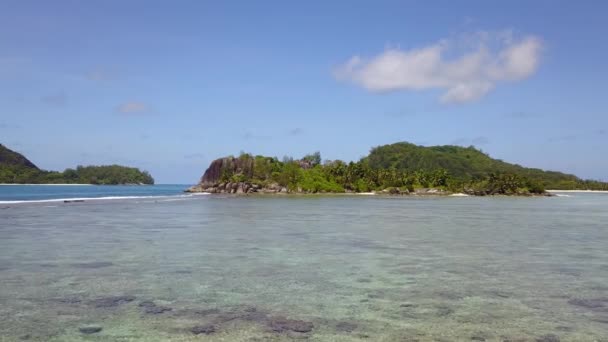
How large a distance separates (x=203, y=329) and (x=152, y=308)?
2429mm

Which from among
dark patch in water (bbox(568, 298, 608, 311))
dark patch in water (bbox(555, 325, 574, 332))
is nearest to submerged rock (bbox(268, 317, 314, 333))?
dark patch in water (bbox(555, 325, 574, 332))

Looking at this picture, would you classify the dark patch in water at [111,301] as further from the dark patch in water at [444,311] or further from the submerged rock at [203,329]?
the dark patch in water at [444,311]

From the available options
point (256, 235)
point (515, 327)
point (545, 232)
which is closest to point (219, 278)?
point (515, 327)

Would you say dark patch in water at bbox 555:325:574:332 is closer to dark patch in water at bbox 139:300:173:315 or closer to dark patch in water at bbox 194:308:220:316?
dark patch in water at bbox 194:308:220:316

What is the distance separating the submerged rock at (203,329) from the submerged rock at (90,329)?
1.99m

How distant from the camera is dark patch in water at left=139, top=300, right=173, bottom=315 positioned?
39.5 ft

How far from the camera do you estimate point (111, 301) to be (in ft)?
43.2

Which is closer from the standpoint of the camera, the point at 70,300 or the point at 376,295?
the point at 70,300

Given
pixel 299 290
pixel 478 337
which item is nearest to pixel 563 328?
pixel 478 337

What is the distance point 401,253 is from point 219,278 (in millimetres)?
10262

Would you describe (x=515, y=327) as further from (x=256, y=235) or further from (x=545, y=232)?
(x=545, y=232)

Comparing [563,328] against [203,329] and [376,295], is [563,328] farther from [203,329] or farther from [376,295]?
[203,329]

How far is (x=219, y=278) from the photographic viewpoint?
1670 centimetres

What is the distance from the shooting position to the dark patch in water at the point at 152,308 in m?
12.1
